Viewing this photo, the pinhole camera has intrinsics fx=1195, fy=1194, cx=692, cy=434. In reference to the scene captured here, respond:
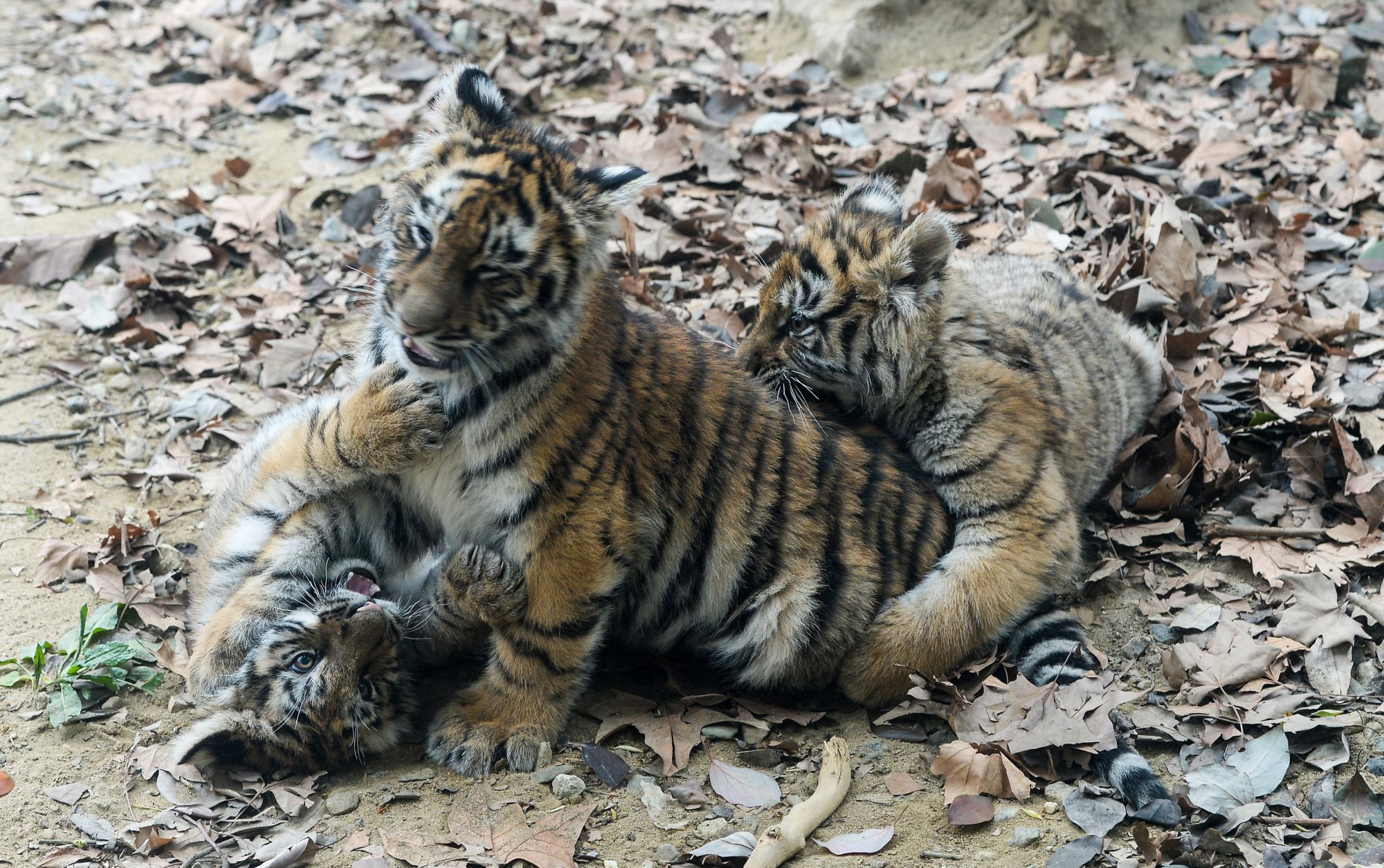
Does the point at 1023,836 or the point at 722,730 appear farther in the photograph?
the point at 722,730

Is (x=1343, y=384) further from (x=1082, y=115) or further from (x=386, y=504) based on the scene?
(x=386, y=504)

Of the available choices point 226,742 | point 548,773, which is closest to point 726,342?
point 548,773

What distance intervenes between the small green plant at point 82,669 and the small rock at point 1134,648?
3.40 metres

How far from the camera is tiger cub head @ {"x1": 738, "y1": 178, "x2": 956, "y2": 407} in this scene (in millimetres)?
4402

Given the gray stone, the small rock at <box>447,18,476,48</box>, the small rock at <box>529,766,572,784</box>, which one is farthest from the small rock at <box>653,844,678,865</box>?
the small rock at <box>447,18,476,48</box>

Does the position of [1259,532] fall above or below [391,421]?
below

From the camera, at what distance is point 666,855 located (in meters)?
3.45

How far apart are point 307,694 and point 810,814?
5.31 feet

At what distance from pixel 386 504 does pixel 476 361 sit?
97cm

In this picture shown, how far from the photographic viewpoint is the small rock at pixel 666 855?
3.43 metres

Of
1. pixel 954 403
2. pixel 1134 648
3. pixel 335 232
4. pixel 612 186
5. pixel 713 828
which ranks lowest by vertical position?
pixel 713 828

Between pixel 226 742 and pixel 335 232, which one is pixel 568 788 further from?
pixel 335 232

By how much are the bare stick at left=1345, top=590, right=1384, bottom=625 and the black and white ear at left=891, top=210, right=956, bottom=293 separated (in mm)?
1785

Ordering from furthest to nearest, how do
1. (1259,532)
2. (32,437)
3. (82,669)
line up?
(32,437)
(1259,532)
(82,669)
